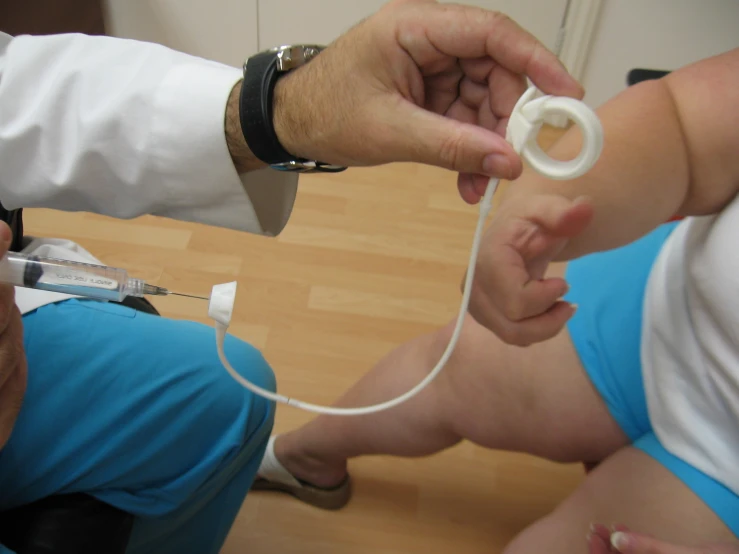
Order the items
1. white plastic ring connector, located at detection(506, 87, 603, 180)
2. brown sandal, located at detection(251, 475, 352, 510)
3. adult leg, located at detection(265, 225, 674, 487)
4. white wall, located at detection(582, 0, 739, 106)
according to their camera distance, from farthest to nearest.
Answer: white wall, located at detection(582, 0, 739, 106)
brown sandal, located at detection(251, 475, 352, 510)
adult leg, located at detection(265, 225, 674, 487)
white plastic ring connector, located at detection(506, 87, 603, 180)

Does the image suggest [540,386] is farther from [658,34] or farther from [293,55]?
[658,34]

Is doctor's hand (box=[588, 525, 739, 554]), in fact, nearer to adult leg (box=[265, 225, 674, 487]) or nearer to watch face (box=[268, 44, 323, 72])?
adult leg (box=[265, 225, 674, 487])

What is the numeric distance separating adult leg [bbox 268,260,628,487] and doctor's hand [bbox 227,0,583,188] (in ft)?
1.01

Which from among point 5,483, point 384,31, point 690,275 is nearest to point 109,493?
point 5,483

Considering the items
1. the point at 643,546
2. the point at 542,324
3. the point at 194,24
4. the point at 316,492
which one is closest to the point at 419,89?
the point at 542,324

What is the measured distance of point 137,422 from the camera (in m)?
0.69

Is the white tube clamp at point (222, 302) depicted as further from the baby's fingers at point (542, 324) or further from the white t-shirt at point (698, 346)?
the white t-shirt at point (698, 346)

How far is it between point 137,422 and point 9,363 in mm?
172

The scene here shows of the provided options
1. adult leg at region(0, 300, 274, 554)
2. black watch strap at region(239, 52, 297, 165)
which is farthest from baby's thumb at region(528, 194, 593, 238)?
adult leg at region(0, 300, 274, 554)

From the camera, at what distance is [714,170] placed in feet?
2.16

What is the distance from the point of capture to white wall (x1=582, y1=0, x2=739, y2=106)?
5.20ft

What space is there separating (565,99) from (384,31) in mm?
201

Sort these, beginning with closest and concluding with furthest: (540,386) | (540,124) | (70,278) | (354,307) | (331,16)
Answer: (540,124)
(70,278)
(540,386)
(354,307)
(331,16)

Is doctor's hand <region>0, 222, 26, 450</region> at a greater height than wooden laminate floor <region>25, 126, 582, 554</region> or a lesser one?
greater
